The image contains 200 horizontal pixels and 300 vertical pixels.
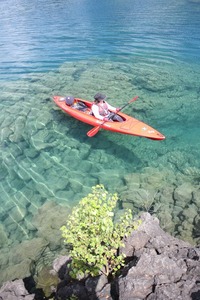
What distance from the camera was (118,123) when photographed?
1039 centimetres

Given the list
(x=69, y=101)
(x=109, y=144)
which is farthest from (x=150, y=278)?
(x=69, y=101)

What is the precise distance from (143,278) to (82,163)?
228 inches

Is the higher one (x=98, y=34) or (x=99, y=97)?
(x=98, y=34)

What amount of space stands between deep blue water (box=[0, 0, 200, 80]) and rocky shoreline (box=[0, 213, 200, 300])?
1515 centimetres

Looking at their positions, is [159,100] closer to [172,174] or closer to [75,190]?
[172,174]

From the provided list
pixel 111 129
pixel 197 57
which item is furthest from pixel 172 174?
pixel 197 57

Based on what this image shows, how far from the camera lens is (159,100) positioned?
1352cm

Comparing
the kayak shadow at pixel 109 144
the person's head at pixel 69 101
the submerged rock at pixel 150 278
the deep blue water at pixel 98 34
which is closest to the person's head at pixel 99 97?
the kayak shadow at pixel 109 144

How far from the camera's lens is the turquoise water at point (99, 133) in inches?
312

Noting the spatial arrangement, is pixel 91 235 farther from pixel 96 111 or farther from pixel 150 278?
pixel 96 111

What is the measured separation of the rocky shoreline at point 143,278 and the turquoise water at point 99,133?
4.73ft

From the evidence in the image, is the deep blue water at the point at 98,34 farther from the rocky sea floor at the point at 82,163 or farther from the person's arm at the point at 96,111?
the person's arm at the point at 96,111

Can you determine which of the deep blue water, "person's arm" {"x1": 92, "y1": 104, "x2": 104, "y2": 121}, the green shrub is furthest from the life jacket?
the deep blue water

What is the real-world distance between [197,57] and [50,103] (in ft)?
37.4
